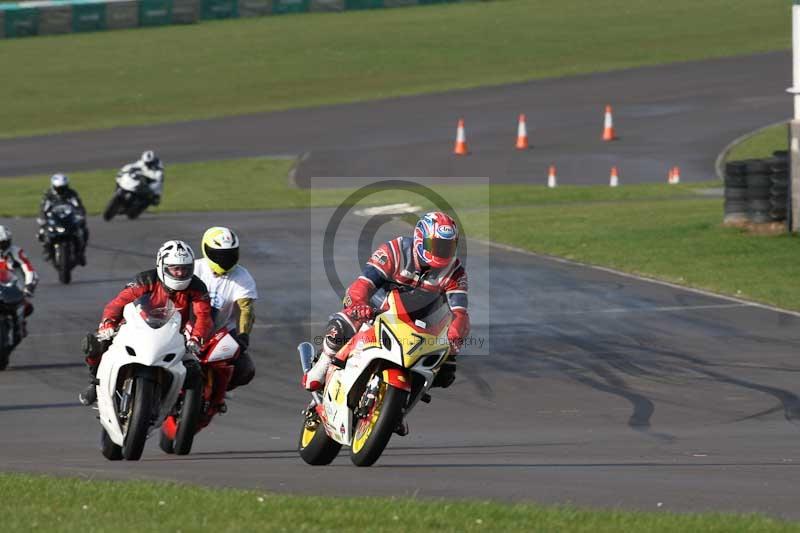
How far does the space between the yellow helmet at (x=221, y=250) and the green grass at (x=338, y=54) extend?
38.0 metres

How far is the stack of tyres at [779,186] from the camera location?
2527 centimetres

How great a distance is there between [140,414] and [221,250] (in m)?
1.94

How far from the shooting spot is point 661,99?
48844mm

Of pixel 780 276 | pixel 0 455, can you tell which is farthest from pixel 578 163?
pixel 0 455

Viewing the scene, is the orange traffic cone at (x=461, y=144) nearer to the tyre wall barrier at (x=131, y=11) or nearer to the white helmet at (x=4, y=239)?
the white helmet at (x=4, y=239)

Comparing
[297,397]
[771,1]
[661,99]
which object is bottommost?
[297,397]

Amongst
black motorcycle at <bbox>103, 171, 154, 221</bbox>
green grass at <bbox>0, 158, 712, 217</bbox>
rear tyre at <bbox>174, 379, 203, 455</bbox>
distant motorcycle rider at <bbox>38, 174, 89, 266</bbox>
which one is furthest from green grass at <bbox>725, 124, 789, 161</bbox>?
rear tyre at <bbox>174, 379, 203, 455</bbox>

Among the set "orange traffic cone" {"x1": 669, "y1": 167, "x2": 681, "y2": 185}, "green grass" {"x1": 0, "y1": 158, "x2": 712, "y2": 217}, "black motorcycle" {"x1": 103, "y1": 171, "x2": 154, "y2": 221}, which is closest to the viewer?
"black motorcycle" {"x1": 103, "y1": 171, "x2": 154, "y2": 221}

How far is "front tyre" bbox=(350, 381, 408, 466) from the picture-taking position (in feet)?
33.4

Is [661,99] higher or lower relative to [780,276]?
higher

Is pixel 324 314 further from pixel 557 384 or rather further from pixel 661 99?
pixel 661 99

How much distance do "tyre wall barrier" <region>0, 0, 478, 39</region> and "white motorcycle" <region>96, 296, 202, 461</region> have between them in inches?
2121

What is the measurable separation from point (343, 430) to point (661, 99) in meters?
39.6

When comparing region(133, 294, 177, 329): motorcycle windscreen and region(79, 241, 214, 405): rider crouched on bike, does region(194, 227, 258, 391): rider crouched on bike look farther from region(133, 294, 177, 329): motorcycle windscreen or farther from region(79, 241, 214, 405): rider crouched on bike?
region(133, 294, 177, 329): motorcycle windscreen
